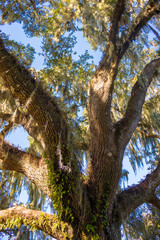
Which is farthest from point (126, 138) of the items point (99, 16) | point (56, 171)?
point (99, 16)

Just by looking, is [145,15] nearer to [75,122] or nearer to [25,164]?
[75,122]

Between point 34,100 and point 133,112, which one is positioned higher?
point 133,112

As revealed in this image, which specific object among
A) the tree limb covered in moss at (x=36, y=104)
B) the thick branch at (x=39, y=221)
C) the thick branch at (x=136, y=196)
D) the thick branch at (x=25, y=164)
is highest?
the tree limb covered in moss at (x=36, y=104)

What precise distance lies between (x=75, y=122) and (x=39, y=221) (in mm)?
1550

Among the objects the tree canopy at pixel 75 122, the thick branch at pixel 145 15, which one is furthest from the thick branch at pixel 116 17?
the thick branch at pixel 145 15

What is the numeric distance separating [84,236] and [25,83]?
6.22 ft

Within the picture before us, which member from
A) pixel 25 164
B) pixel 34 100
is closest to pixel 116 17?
pixel 34 100

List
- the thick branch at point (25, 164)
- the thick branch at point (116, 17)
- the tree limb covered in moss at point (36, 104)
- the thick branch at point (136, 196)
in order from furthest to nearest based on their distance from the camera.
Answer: the thick branch at point (116, 17), the thick branch at point (136, 196), the thick branch at point (25, 164), the tree limb covered in moss at point (36, 104)

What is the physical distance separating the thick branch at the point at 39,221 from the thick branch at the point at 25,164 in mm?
324

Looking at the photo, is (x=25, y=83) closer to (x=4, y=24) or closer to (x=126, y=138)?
(x=126, y=138)

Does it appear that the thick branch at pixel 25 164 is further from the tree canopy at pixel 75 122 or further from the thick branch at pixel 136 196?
the thick branch at pixel 136 196

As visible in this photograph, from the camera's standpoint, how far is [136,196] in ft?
8.77

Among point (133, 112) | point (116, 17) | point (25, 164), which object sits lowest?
point (25, 164)

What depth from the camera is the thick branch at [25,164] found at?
2.43m
